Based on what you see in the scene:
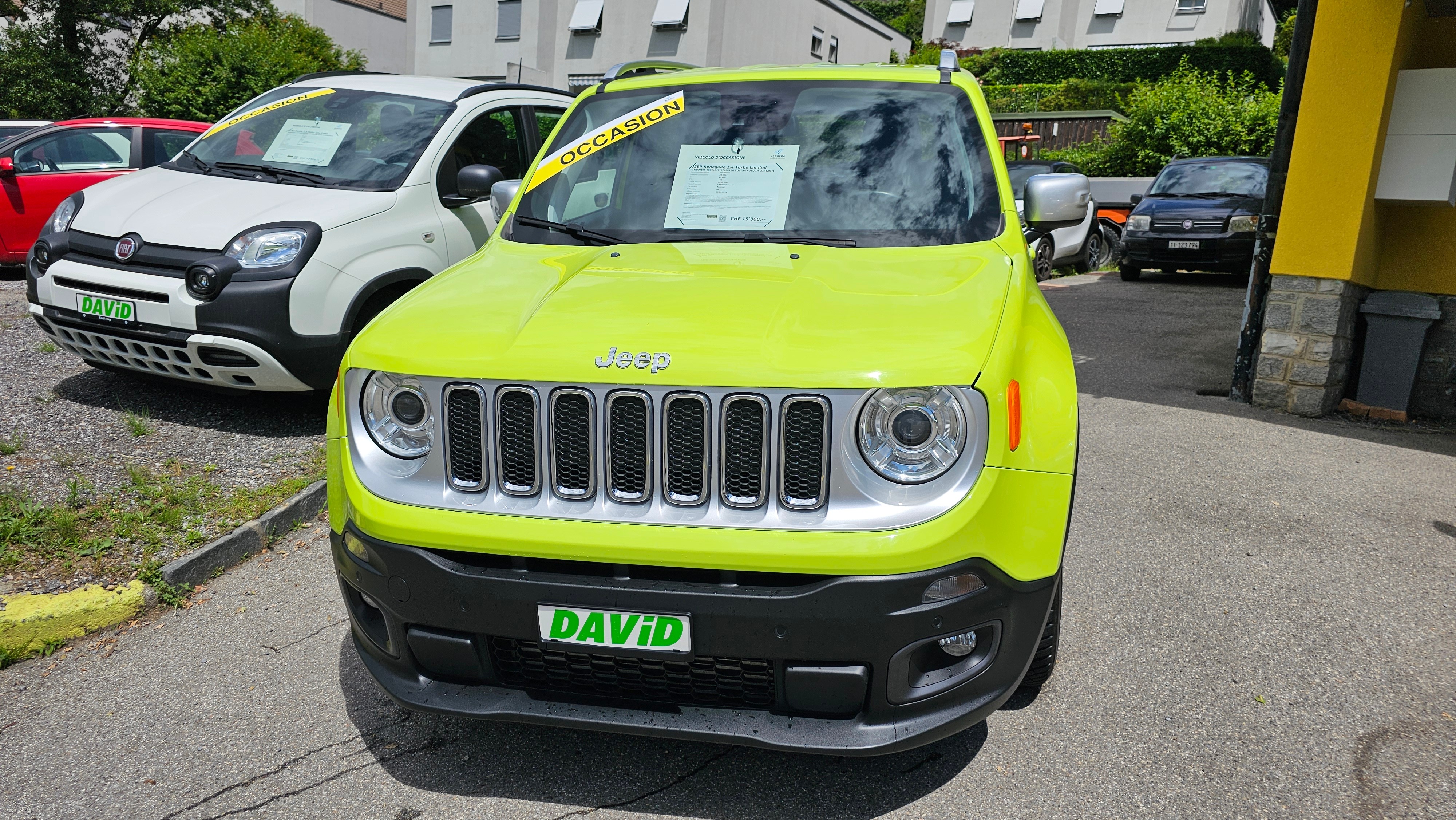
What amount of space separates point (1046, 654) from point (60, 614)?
329 centimetres

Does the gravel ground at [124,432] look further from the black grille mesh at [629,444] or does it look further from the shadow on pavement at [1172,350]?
the shadow on pavement at [1172,350]

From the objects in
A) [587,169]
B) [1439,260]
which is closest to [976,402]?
[587,169]

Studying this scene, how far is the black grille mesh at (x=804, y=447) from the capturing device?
223cm

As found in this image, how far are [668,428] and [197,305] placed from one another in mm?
3715

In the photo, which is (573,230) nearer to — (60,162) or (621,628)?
(621,628)

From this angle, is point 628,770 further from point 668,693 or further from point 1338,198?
point 1338,198

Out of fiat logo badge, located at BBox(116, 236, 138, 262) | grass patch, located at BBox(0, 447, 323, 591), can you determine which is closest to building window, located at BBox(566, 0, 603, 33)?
fiat logo badge, located at BBox(116, 236, 138, 262)

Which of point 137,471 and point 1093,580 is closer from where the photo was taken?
point 1093,580

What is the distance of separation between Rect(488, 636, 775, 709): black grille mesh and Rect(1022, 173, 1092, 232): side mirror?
7.22 feet

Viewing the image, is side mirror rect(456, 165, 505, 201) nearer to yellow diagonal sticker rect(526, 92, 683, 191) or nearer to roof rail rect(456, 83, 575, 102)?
yellow diagonal sticker rect(526, 92, 683, 191)

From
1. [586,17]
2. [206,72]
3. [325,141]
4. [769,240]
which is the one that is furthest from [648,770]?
[586,17]

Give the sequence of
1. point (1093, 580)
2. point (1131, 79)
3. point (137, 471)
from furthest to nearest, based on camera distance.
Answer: point (1131, 79) → point (137, 471) → point (1093, 580)

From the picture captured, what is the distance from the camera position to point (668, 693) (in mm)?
2398

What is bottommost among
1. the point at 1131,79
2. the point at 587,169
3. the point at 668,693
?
the point at 668,693
